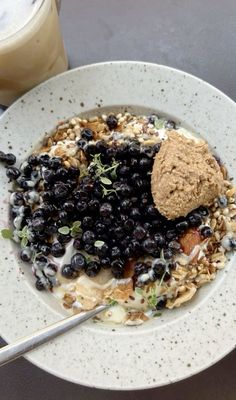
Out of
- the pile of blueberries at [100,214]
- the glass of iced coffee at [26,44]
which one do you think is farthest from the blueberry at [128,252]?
the glass of iced coffee at [26,44]

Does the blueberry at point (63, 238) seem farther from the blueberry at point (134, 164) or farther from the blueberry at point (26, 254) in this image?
the blueberry at point (134, 164)

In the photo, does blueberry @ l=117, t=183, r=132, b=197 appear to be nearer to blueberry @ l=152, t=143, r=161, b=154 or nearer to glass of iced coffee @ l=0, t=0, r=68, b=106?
blueberry @ l=152, t=143, r=161, b=154

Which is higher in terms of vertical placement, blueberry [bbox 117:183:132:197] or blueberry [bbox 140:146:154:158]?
blueberry [bbox 140:146:154:158]

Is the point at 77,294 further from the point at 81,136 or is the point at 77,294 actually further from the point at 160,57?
the point at 160,57

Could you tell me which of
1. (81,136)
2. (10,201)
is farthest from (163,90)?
(10,201)

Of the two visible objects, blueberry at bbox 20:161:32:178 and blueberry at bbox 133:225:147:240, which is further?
blueberry at bbox 20:161:32:178

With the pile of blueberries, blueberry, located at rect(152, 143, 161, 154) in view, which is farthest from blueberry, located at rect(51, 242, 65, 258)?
blueberry, located at rect(152, 143, 161, 154)
